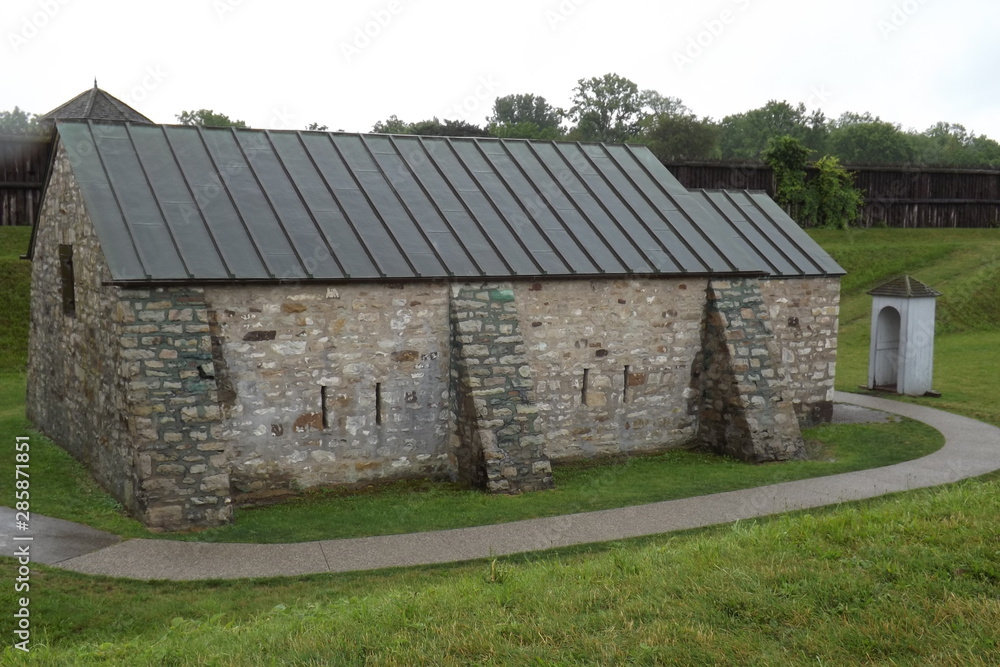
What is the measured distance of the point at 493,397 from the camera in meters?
12.1

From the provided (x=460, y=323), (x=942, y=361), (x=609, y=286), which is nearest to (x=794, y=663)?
(x=460, y=323)

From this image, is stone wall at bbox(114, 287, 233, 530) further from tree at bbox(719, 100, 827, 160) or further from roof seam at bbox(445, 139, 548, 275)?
tree at bbox(719, 100, 827, 160)

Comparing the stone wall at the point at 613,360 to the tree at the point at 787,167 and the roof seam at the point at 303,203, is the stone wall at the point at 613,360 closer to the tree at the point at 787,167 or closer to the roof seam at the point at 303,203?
the roof seam at the point at 303,203

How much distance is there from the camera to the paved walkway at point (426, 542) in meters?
9.02

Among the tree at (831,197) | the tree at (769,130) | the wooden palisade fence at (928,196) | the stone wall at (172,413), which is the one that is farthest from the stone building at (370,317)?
the tree at (769,130)

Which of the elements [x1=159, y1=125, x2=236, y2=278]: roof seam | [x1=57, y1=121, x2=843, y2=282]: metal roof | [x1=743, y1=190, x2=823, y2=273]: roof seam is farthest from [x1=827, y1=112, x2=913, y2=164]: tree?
[x1=159, y1=125, x2=236, y2=278]: roof seam

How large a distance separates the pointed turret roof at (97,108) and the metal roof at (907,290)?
63.3 feet

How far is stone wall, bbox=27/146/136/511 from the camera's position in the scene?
36.6ft

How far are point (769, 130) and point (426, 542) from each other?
56479 mm

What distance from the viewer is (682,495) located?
1184 centimetres

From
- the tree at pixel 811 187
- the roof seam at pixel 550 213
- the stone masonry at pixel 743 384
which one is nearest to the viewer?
the roof seam at pixel 550 213

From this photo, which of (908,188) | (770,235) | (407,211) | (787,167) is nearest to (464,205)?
(407,211)

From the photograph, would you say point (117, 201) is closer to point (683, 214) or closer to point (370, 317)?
point (370, 317)

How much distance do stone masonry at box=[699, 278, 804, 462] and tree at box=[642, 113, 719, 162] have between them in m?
39.2
